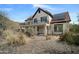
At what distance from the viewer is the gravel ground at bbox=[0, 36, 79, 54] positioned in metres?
3.65

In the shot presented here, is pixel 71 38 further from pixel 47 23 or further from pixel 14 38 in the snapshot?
pixel 14 38

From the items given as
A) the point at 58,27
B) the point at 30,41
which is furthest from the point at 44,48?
the point at 58,27

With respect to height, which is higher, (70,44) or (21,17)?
(21,17)

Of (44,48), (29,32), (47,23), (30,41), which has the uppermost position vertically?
(47,23)

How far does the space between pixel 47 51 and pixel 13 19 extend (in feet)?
2.25

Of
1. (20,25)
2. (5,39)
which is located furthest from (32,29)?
(5,39)

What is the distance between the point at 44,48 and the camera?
3.67 meters

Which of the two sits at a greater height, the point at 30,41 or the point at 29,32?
the point at 29,32

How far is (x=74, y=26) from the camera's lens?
3.63 metres

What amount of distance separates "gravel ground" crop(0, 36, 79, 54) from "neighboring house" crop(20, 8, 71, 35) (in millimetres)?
108

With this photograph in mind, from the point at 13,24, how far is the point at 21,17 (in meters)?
0.16

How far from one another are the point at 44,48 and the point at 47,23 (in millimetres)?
371
